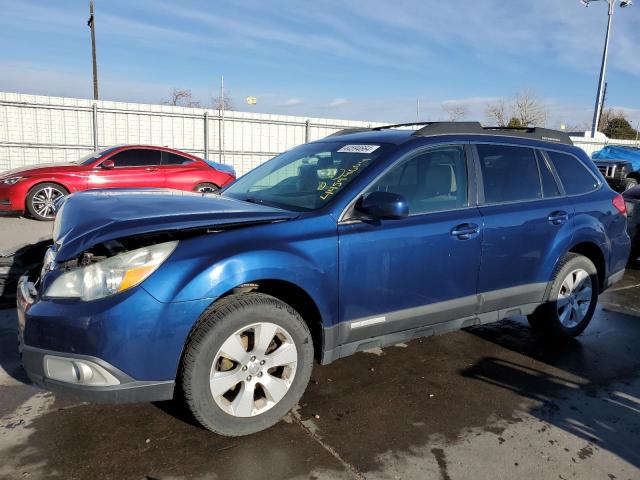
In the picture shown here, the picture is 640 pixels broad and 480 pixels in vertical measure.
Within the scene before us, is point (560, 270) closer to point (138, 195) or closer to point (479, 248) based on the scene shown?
point (479, 248)

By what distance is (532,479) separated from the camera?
2539 mm

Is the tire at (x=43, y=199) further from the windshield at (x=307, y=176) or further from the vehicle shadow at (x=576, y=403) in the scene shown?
the vehicle shadow at (x=576, y=403)

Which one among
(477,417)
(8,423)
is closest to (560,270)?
(477,417)

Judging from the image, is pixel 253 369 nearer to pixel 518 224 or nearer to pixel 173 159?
pixel 518 224

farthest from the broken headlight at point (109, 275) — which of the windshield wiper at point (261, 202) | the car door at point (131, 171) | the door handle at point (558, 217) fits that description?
the car door at point (131, 171)

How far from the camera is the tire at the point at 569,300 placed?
4.25 m

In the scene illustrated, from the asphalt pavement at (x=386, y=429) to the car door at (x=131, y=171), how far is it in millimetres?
6360

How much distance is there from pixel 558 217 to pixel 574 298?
85cm

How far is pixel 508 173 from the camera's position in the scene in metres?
3.93

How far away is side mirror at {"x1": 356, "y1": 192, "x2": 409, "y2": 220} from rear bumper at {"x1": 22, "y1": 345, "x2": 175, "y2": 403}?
1.45 metres

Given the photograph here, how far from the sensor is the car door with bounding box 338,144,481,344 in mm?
3074

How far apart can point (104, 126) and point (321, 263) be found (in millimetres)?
14258

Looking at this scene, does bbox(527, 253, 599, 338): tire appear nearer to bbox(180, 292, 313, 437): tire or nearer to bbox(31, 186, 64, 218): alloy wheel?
bbox(180, 292, 313, 437): tire

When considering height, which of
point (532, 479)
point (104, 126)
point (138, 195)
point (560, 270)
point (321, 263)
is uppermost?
point (104, 126)
